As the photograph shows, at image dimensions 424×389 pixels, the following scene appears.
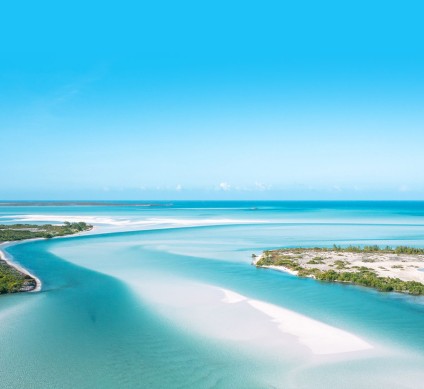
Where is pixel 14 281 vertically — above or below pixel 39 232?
below

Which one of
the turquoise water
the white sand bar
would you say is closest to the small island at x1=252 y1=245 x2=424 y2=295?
the turquoise water

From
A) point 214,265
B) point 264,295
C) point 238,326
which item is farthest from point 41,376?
point 214,265

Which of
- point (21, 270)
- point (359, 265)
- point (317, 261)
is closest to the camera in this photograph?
point (21, 270)

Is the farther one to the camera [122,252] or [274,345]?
[122,252]

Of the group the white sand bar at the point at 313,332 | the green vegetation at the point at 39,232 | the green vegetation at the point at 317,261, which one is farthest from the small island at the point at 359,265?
the green vegetation at the point at 39,232

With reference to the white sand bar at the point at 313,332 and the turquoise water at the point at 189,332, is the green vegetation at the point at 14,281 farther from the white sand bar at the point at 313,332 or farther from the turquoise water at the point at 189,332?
the white sand bar at the point at 313,332

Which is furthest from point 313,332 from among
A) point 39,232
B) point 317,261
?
point 39,232

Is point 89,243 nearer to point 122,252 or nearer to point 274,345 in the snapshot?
point 122,252

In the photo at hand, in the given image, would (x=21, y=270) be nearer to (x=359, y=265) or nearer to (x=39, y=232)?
(x=359, y=265)
